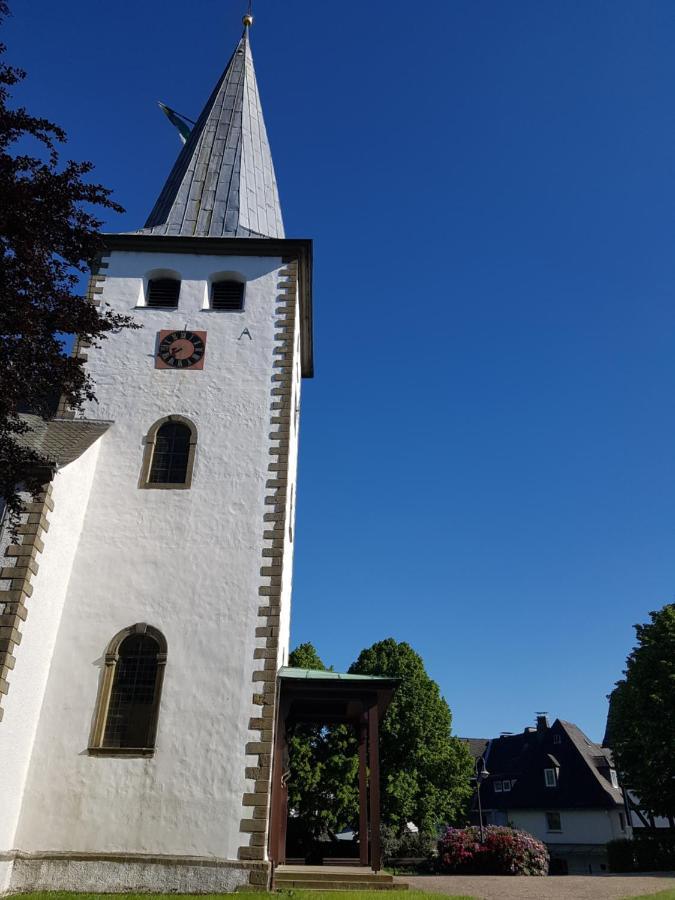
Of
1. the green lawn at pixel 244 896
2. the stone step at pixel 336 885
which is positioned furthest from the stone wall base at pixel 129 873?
the stone step at pixel 336 885

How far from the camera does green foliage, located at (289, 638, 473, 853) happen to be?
3145cm

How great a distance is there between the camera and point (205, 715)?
13867mm

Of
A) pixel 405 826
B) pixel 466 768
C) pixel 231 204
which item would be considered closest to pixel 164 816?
pixel 231 204

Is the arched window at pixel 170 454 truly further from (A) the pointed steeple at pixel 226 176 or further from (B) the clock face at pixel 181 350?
(A) the pointed steeple at pixel 226 176

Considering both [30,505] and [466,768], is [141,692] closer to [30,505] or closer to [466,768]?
[30,505]

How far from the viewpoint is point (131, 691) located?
46.3 ft

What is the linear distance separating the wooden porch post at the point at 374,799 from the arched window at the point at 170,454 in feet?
Answer: 21.7

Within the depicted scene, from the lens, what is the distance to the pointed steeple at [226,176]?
70.5ft

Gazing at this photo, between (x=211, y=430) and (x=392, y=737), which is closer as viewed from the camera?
(x=211, y=430)

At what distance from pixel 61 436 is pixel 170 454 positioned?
238cm

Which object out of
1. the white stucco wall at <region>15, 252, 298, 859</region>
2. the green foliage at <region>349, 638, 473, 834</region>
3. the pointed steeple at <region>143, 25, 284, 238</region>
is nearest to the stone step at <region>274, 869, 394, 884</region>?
the white stucco wall at <region>15, 252, 298, 859</region>

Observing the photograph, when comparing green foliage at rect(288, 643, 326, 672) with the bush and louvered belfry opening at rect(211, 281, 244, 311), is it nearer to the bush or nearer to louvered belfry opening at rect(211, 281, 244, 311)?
the bush

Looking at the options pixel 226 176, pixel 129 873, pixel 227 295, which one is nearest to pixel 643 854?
pixel 129 873

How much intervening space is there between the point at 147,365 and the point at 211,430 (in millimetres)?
2496
